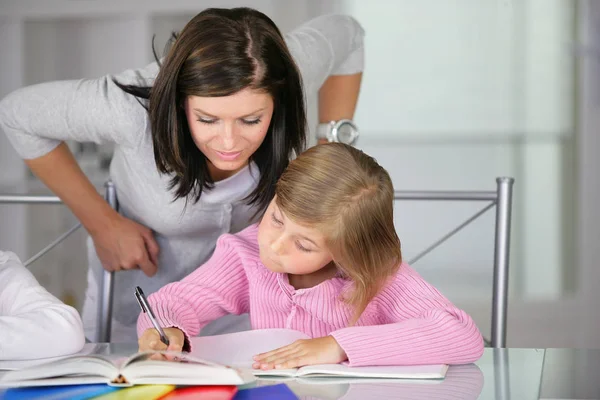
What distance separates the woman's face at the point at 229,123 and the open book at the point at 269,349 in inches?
10.8

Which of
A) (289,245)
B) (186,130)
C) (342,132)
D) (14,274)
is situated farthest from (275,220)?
(342,132)

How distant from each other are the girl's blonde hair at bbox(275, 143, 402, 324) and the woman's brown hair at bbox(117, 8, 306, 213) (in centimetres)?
20

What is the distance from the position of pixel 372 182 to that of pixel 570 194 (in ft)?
9.08

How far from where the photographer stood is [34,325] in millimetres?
1083

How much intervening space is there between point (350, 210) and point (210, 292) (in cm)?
27

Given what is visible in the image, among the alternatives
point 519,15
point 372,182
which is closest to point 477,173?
point 519,15

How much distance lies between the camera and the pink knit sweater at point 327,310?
3.41 ft

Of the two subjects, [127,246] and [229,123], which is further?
[127,246]

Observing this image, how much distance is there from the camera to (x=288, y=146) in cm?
140

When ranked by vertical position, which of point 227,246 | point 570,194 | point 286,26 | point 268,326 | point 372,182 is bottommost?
point 570,194

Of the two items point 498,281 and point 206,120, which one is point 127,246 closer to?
point 206,120

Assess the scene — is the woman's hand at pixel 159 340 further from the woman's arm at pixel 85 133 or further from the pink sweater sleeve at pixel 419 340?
the woman's arm at pixel 85 133

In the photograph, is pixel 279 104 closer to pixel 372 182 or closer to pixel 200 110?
pixel 200 110

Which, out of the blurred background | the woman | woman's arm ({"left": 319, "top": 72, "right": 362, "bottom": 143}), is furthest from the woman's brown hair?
the blurred background
